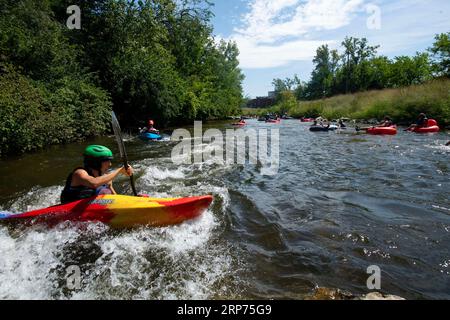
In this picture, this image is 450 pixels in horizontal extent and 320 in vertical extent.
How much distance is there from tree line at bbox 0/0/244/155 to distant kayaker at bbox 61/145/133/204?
745cm

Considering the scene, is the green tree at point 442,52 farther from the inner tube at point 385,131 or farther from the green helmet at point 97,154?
the green helmet at point 97,154

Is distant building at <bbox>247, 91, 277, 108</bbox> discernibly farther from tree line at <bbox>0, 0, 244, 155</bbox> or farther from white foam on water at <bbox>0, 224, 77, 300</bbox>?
white foam on water at <bbox>0, 224, 77, 300</bbox>

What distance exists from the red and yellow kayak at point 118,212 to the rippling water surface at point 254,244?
14cm

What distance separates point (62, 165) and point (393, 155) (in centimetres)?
1145

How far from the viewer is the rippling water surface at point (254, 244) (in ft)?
12.0

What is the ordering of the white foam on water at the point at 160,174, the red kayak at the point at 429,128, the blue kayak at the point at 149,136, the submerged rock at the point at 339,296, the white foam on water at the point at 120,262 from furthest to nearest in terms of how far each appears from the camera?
the red kayak at the point at 429,128
the blue kayak at the point at 149,136
the white foam on water at the point at 160,174
the white foam on water at the point at 120,262
the submerged rock at the point at 339,296

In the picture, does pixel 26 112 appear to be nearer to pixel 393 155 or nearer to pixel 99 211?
pixel 99 211

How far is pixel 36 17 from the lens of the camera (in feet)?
53.7

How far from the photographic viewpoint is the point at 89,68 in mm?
20094

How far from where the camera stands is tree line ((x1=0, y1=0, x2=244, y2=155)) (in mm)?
12547

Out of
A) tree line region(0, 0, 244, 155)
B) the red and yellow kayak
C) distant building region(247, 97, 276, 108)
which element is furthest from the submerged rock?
distant building region(247, 97, 276, 108)

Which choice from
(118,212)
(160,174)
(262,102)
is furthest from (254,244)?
(262,102)

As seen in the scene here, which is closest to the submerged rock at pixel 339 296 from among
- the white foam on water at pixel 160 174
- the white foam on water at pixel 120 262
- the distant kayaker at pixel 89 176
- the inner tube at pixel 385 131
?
the white foam on water at pixel 120 262

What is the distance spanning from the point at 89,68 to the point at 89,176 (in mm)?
17511
